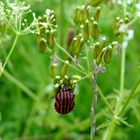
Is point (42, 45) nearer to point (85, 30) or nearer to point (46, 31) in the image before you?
point (46, 31)

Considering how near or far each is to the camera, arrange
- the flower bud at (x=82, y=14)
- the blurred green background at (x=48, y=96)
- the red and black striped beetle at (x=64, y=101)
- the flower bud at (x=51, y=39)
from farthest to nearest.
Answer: the blurred green background at (x=48, y=96), the flower bud at (x=82, y=14), the flower bud at (x=51, y=39), the red and black striped beetle at (x=64, y=101)

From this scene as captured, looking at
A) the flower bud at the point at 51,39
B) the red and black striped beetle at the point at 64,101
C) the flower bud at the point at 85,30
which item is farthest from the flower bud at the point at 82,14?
the red and black striped beetle at the point at 64,101

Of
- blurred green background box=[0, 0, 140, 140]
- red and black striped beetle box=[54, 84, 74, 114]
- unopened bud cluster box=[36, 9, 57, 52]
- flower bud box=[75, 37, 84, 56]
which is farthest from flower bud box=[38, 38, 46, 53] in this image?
blurred green background box=[0, 0, 140, 140]

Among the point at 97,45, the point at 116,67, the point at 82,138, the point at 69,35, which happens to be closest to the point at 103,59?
the point at 97,45

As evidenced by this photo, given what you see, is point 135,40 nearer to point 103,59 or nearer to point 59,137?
point 59,137

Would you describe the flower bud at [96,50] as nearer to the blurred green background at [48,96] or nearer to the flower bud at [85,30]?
the flower bud at [85,30]
